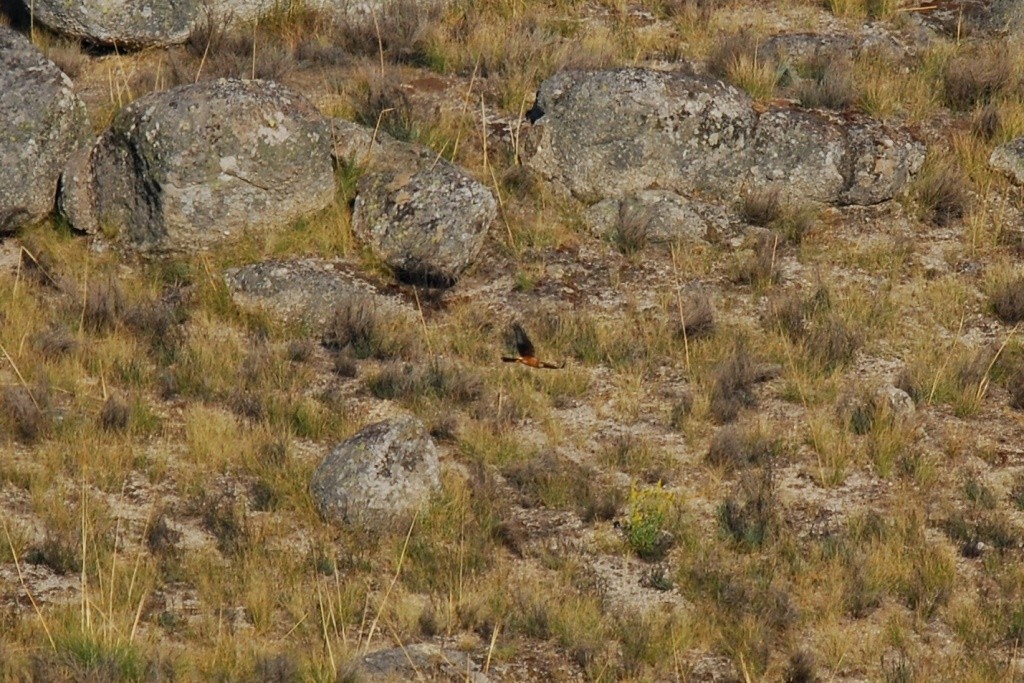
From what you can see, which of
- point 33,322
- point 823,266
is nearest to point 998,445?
point 823,266

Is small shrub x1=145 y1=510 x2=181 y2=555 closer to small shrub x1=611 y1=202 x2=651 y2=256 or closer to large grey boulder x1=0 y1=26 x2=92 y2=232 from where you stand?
large grey boulder x1=0 y1=26 x2=92 y2=232

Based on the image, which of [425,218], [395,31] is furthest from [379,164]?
[395,31]

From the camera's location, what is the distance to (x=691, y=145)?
12883mm

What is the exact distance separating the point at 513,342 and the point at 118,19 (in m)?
4.96

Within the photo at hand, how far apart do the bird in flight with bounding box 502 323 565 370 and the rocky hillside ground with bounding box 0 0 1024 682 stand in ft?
0.23

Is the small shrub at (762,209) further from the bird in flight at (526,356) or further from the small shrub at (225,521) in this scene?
the small shrub at (225,521)

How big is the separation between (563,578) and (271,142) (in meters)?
4.48

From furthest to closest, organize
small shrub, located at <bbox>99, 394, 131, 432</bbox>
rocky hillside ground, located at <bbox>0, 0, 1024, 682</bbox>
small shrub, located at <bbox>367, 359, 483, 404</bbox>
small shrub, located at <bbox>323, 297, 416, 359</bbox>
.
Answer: small shrub, located at <bbox>323, 297, 416, 359</bbox>
small shrub, located at <bbox>367, 359, 483, 404</bbox>
small shrub, located at <bbox>99, 394, 131, 432</bbox>
rocky hillside ground, located at <bbox>0, 0, 1024, 682</bbox>

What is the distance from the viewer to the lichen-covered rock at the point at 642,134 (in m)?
12.8

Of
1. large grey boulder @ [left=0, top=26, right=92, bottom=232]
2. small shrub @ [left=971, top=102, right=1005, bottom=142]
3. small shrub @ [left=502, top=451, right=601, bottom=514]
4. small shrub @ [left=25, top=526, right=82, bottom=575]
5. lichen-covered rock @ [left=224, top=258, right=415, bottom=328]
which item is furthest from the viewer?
small shrub @ [left=971, top=102, right=1005, bottom=142]

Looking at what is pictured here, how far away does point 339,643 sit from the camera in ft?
27.2

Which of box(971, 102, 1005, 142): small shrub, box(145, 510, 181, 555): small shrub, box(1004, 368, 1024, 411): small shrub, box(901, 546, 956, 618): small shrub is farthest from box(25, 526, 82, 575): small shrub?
box(971, 102, 1005, 142): small shrub

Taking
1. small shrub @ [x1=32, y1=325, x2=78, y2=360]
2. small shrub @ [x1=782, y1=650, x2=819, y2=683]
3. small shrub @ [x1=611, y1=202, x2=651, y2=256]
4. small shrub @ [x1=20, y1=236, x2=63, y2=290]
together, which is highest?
small shrub @ [x1=611, y1=202, x2=651, y2=256]

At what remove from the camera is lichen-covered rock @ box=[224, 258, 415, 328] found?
1162 cm
